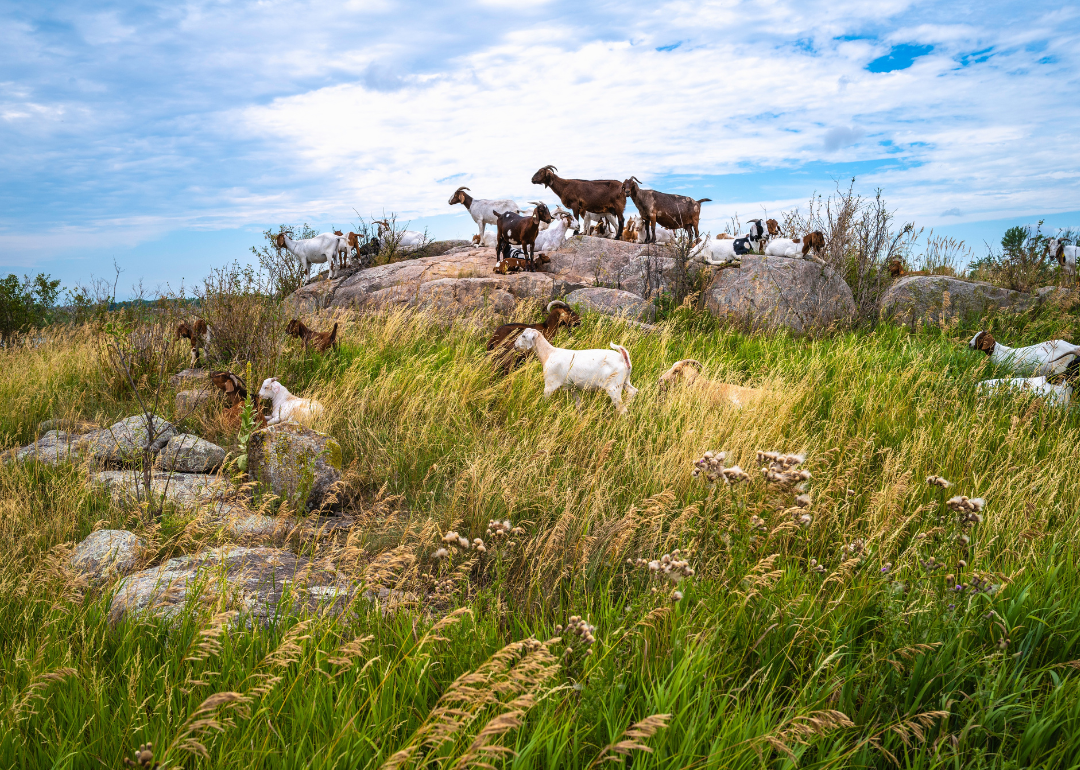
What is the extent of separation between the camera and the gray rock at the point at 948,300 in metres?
11.1

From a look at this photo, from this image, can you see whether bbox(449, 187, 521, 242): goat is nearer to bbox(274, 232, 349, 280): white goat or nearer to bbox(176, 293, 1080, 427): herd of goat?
bbox(274, 232, 349, 280): white goat

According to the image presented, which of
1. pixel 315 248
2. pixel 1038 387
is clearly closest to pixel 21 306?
pixel 315 248

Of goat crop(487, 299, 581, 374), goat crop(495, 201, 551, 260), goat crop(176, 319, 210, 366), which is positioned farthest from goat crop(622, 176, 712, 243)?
goat crop(176, 319, 210, 366)

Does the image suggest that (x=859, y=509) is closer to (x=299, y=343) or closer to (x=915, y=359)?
(x=915, y=359)

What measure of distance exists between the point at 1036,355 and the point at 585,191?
9.53m

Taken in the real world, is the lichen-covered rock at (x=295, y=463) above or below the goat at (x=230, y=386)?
below

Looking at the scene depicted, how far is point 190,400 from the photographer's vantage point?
6465 millimetres

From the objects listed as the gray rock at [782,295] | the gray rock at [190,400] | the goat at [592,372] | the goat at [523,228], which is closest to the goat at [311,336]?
the gray rock at [190,400]

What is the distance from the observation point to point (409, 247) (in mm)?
17328

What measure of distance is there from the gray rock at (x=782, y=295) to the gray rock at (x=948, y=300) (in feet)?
2.67

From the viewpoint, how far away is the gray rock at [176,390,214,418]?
248 inches

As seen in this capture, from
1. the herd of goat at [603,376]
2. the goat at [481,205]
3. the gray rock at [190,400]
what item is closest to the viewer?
the herd of goat at [603,376]

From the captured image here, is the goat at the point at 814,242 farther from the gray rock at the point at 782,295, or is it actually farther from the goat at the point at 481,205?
the goat at the point at 481,205

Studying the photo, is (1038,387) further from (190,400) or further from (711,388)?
(190,400)
